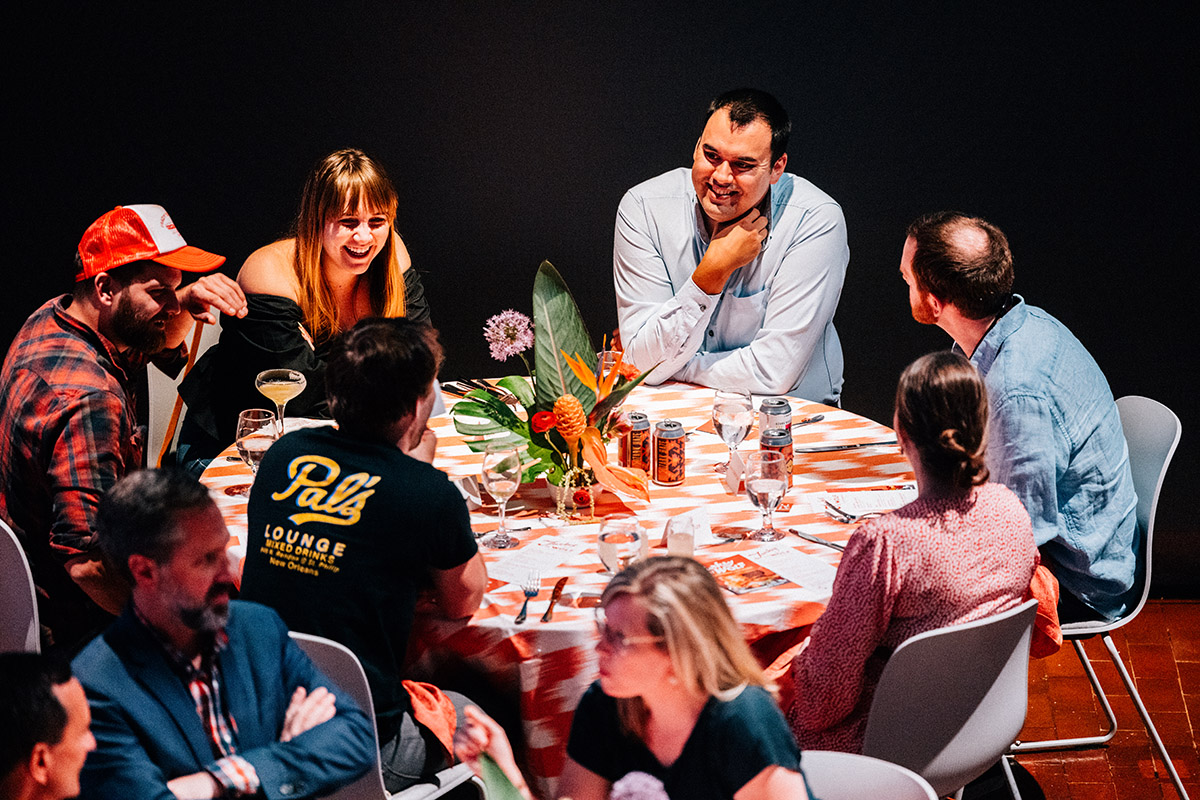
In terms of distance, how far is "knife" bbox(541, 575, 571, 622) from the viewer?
7.32 feet

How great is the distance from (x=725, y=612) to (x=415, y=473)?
75cm

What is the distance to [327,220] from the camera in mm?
3551

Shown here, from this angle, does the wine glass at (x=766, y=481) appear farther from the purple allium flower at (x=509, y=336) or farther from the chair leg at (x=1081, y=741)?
the chair leg at (x=1081, y=741)

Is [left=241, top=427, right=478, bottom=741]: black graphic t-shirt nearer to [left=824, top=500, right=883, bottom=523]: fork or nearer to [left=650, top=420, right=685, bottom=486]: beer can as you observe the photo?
[left=650, top=420, right=685, bottom=486]: beer can

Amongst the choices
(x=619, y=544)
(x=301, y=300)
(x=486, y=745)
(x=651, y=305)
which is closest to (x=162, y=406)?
(x=301, y=300)

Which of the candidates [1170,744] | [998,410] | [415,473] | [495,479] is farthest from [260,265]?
[1170,744]

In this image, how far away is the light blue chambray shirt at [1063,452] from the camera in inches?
105

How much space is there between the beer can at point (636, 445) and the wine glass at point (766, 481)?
39 centimetres

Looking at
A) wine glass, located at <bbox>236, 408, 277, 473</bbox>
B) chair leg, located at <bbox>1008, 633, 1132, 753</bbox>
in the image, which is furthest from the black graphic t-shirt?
chair leg, located at <bbox>1008, 633, 1132, 753</bbox>

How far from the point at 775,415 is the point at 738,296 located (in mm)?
995

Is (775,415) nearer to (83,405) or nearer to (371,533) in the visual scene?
(371,533)

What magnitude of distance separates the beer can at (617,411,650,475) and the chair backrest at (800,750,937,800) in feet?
3.82

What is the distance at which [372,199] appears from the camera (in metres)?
3.56

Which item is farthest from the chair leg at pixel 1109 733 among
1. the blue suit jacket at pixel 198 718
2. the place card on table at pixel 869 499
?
the blue suit jacket at pixel 198 718
